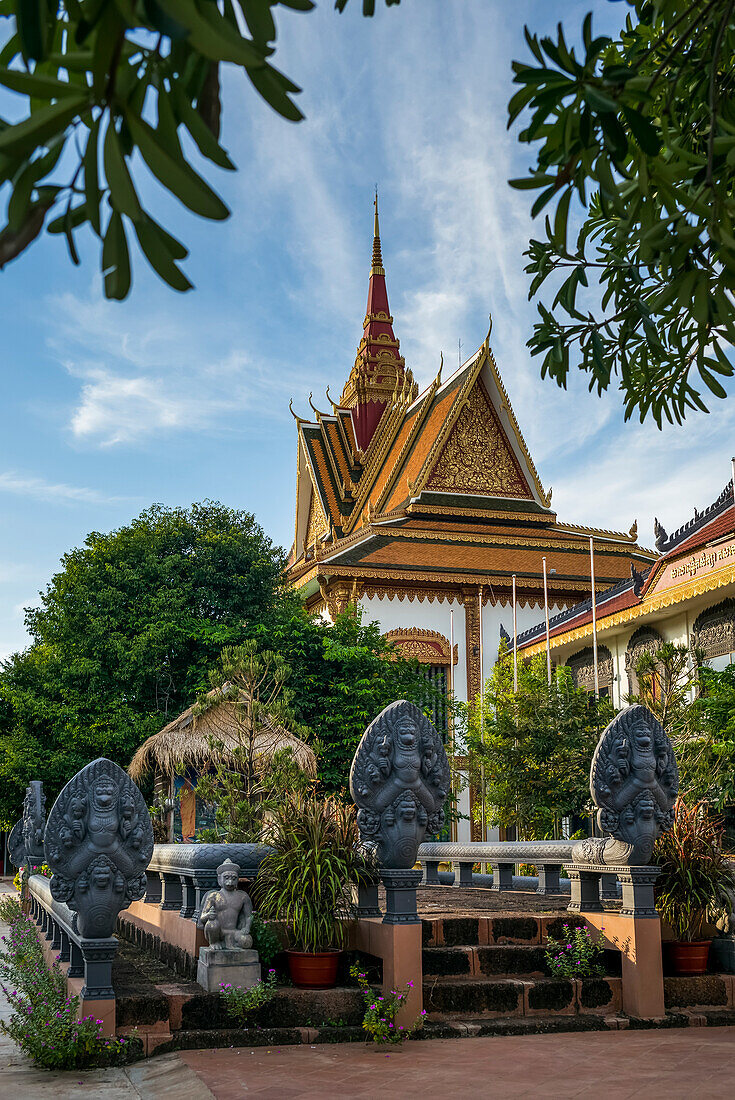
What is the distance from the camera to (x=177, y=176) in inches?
64.3

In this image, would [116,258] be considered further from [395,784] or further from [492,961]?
[492,961]

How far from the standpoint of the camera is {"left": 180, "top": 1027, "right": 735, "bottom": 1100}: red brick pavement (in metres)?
4.71

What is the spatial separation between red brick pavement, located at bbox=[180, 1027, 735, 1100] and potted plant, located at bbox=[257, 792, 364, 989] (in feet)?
2.07

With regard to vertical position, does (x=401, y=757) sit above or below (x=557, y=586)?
Result: below

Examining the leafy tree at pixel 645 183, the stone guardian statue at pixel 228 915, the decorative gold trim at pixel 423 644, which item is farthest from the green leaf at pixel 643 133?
the decorative gold trim at pixel 423 644

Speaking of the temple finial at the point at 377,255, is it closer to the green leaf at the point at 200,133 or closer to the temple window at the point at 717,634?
the temple window at the point at 717,634

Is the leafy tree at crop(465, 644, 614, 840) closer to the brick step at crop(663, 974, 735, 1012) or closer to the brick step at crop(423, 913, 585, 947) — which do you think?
the brick step at crop(423, 913, 585, 947)

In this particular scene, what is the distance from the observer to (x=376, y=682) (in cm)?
1889

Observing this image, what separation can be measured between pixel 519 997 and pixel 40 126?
6066 millimetres

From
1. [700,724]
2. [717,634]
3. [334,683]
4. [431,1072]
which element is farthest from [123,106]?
[334,683]

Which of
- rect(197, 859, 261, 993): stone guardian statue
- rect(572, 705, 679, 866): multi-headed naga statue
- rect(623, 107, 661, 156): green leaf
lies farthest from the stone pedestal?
rect(623, 107, 661, 156): green leaf

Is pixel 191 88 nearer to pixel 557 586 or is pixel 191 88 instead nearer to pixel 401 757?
pixel 401 757

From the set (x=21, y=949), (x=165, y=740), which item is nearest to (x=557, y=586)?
(x=165, y=740)

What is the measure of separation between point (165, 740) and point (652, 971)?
8624 mm
